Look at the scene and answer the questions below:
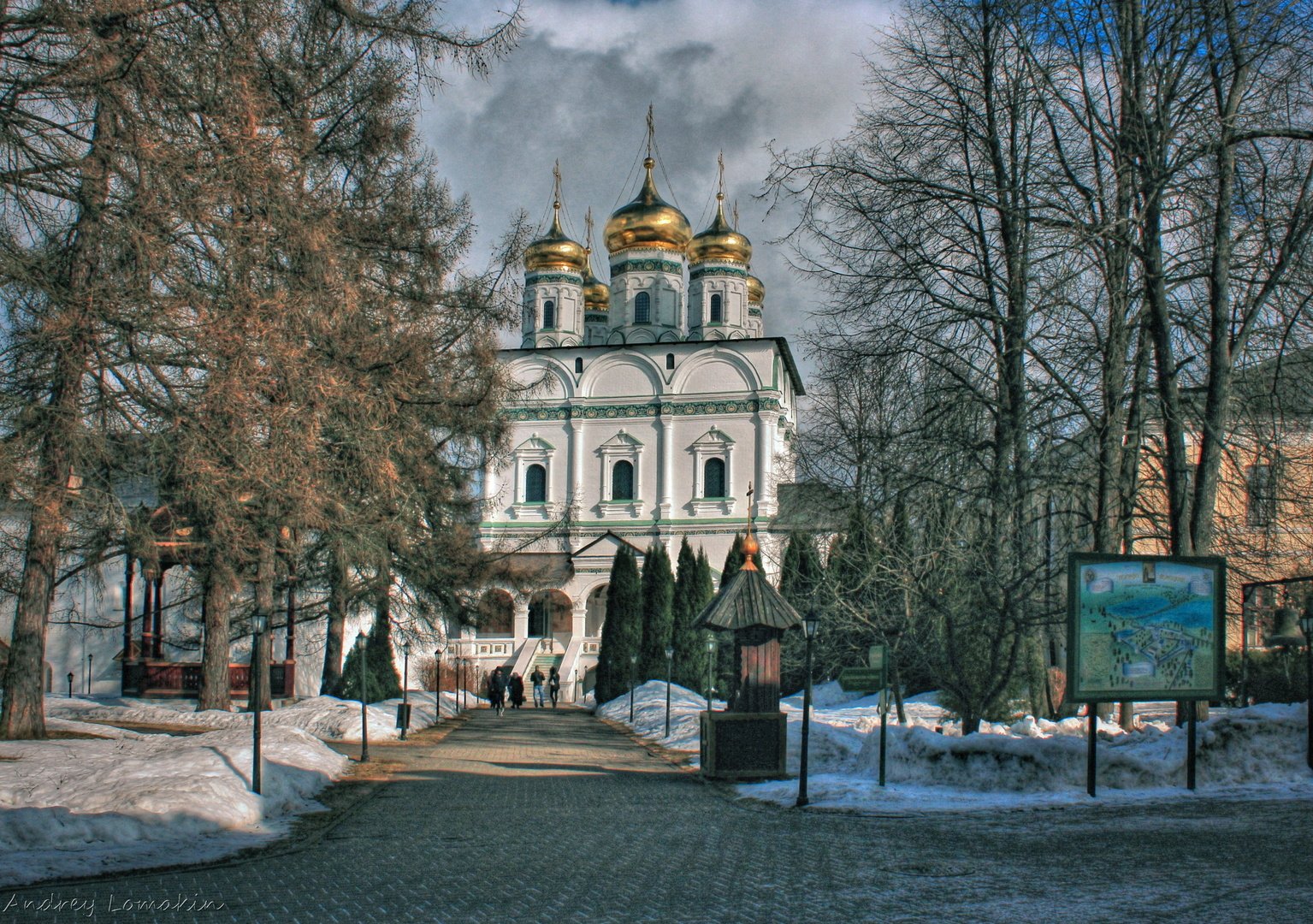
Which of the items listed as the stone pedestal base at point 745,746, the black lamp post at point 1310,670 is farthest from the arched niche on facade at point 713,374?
the black lamp post at point 1310,670

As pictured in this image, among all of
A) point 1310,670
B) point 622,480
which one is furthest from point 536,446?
point 1310,670

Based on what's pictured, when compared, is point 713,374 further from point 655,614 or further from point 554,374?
point 655,614

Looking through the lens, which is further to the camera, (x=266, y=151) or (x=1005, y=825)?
(x=266, y=151)

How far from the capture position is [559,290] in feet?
179

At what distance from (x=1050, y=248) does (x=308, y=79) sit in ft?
31.2

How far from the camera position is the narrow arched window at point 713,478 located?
5028cm

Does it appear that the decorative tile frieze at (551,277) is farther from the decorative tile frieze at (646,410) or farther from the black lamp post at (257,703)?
the black lamp post at (257,703)

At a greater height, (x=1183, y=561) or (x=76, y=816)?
(x=1183, y=561)

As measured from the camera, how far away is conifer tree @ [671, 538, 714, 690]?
3500 centimetres

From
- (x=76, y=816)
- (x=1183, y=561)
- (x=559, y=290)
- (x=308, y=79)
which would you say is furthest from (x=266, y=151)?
(x=559, y=290)

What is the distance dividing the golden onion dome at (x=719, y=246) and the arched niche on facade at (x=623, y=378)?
17.4ft

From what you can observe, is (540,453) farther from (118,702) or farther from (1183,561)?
(1183,561)

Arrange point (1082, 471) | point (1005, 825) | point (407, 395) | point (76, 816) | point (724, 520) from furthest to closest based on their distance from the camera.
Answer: point (724, 520) < point (407, 395) < point (1082, 471) < point (1005, 825) < point (76, 816)

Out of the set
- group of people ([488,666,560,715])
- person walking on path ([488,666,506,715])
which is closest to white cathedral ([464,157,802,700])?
group of people ([488,666,560,715])
